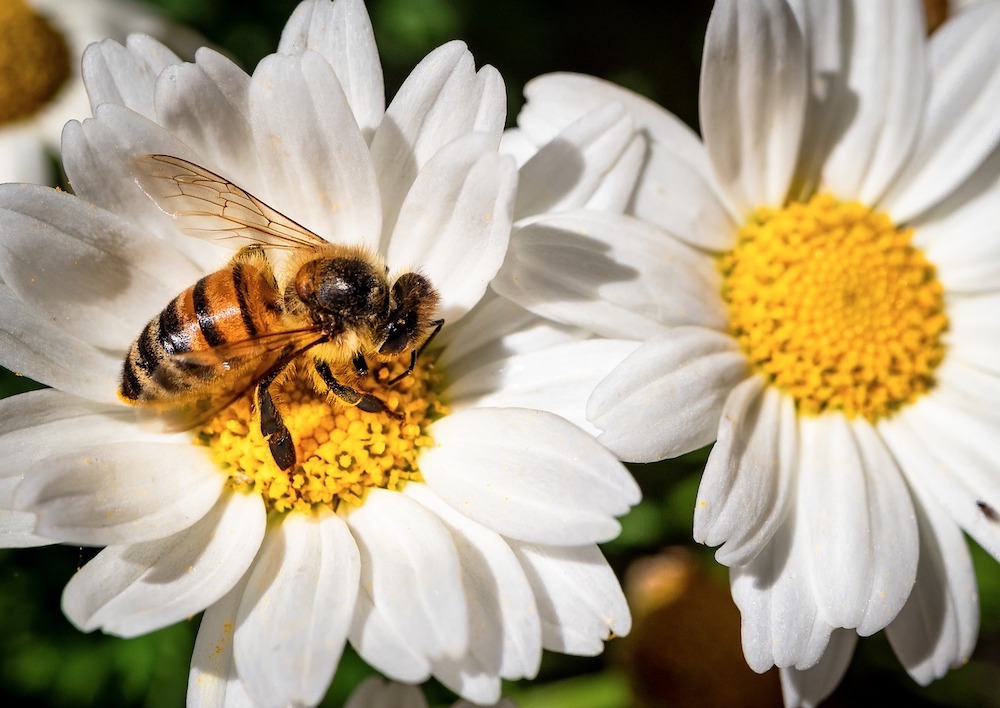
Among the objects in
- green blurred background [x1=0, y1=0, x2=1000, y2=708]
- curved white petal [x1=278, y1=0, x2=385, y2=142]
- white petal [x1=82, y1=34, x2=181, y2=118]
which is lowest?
green blurred background [x1=0, y1=0, x2=1000, y2=708]

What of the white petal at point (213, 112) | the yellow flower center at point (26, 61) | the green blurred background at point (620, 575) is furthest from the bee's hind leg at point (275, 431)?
the yellow flower center at point (26, 61)

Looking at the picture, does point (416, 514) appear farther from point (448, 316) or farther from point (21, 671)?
point (21, 671)

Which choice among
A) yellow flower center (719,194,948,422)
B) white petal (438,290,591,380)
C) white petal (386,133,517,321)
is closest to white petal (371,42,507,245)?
white petal (386,133,517,321)

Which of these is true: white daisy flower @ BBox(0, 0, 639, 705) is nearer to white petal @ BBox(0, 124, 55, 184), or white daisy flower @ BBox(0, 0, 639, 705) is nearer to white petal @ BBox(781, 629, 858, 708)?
white petal @ BBox(781, 629, 858, 708)

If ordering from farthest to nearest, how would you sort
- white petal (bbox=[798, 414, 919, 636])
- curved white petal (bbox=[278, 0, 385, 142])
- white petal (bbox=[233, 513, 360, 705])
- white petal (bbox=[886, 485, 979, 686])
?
white petal (bbox=[886, 485, 979, 686]) → curved white petal (bbox=[278, 0, 385, 142]) → white petal (bbox=[798, 414, 919, 636]) → white petal (bbox=[233, 513, 360, 705])

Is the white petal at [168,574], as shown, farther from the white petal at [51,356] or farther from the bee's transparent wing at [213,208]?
the bee's transparent wing at [213,208]

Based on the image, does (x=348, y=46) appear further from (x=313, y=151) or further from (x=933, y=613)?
(x=933, y=613)

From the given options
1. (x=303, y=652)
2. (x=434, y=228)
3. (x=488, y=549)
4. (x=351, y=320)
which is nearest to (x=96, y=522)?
(x=303, y=652)
